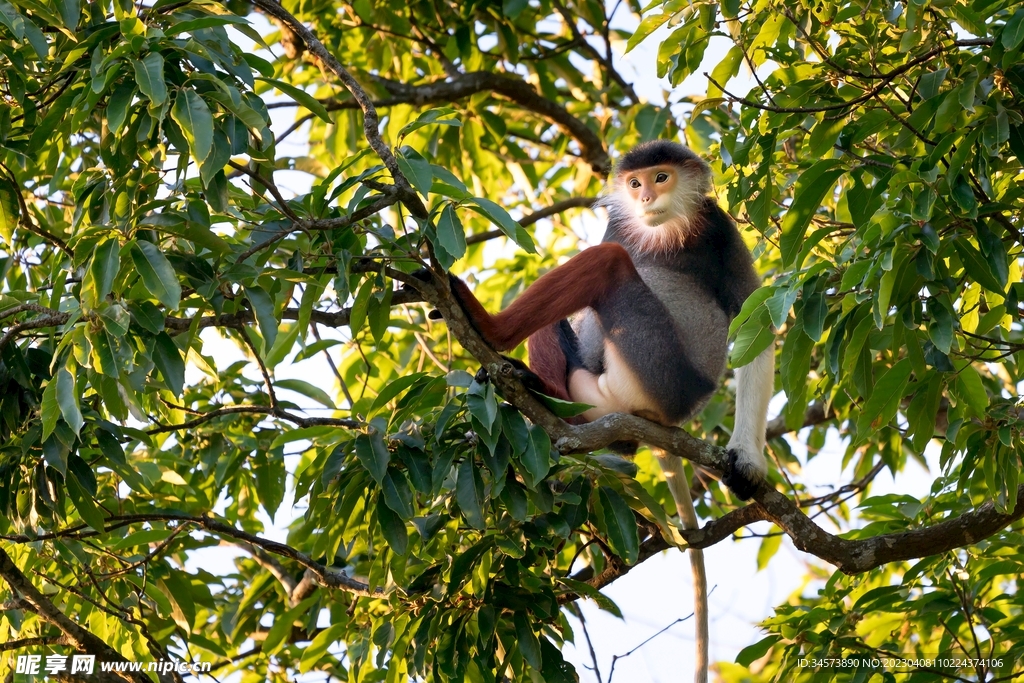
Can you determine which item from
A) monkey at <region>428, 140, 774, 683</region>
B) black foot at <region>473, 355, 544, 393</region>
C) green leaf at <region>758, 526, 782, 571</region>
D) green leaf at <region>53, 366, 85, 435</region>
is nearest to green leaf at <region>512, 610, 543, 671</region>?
black foot at <region>473, 355, 544, 393</region>

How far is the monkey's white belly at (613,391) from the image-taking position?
151 inches

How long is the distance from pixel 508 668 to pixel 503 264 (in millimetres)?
3037

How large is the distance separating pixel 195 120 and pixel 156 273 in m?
0.34

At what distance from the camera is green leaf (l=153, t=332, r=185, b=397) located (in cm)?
250

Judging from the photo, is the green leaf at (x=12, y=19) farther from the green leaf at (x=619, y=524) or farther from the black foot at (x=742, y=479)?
the black foot at (x=742, y=479)

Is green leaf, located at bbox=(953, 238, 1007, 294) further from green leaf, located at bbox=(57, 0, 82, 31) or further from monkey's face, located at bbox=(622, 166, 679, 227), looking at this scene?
green leaf, located at bbox=(57, 0, 82, 31)

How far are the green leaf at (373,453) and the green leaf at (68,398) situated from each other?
2.33 ft

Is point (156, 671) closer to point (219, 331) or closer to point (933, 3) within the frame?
point (219, 331)

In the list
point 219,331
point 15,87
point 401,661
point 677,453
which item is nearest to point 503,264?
point 219,331

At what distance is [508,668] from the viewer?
9.65 feet

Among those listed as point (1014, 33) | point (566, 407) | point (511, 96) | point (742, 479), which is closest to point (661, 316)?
point (742, 479)

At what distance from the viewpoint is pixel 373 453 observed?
8.84 feet

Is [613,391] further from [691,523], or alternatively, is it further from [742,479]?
[742,479]

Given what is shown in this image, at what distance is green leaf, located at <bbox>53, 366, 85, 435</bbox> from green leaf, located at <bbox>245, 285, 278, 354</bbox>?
1.55 feet
